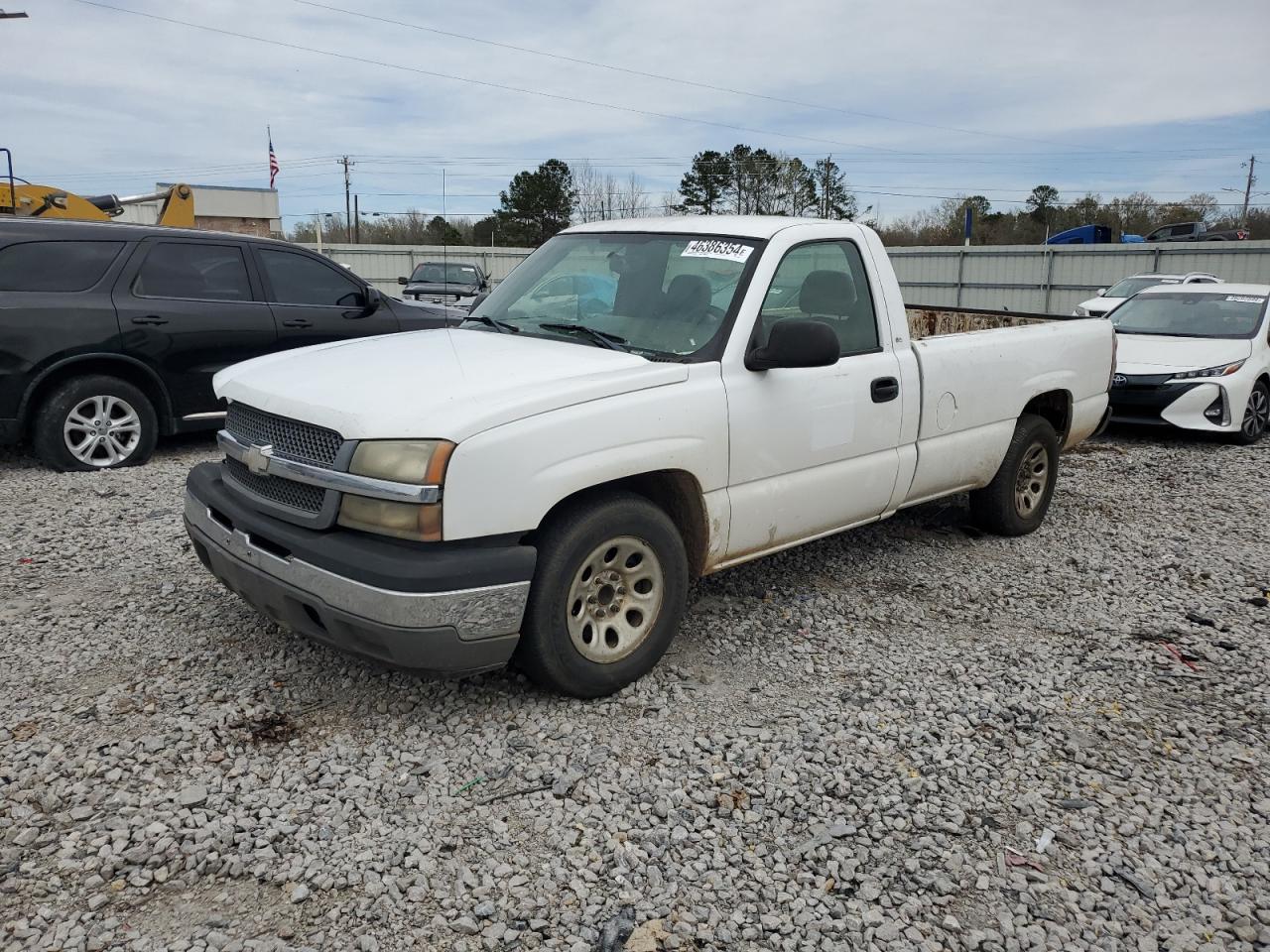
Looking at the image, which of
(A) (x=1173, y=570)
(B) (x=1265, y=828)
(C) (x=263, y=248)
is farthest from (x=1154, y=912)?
(C) (x=263, y=248)

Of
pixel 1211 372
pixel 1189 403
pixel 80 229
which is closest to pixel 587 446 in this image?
pixel 80 229

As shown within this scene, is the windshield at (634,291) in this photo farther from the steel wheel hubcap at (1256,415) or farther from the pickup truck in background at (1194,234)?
the pickup truck in background at (1194,234)

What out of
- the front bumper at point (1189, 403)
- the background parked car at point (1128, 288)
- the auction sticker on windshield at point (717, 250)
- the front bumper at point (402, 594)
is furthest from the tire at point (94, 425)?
the background parked car at point (1128, 288)

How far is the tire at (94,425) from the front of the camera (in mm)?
7180

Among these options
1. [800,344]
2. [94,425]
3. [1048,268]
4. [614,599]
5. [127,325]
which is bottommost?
[614,599]

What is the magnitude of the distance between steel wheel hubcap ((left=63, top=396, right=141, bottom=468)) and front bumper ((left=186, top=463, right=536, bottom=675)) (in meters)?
4.65

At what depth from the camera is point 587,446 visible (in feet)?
11.7

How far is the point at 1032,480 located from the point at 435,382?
165 inches

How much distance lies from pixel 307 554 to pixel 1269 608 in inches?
187

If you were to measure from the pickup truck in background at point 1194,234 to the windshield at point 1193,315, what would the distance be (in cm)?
2170

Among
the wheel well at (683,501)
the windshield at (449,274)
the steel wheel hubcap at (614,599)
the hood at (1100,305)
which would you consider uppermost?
the windshield at (449,274)

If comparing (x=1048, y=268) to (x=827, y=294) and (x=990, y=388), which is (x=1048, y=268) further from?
(x=827, y=294)

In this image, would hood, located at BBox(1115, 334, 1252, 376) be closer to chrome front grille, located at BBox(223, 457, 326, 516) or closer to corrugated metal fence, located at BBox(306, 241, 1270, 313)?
chrome front grille, located at BBox(223, 457, 326, 516)

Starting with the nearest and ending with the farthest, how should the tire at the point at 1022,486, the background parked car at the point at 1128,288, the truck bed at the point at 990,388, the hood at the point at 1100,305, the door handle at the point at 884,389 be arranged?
1. the door handle at the point at 884,389
2. the truck bed at the point at 990,388
3. the tire at the point at 1022,486
4. the hood at the point at 1100,305
5. the background parked car at the point at 1128,288
